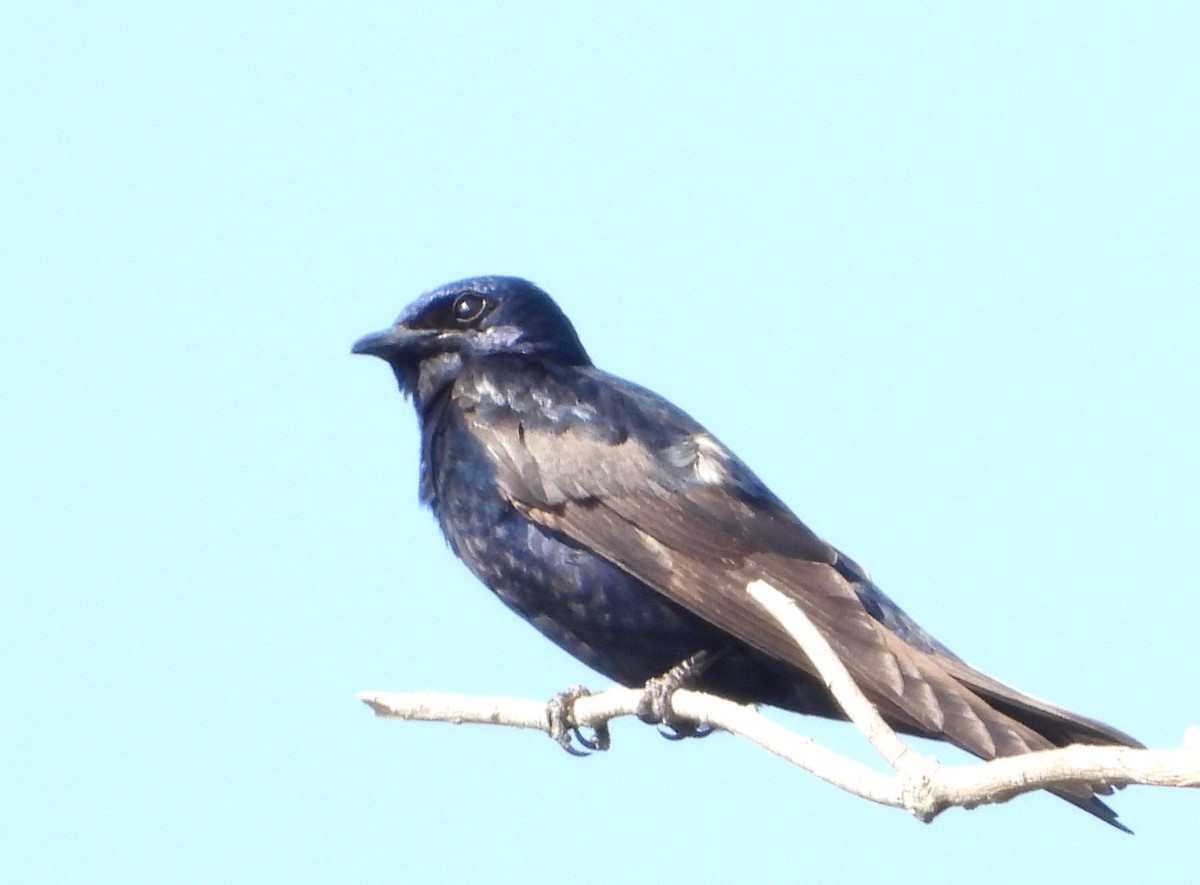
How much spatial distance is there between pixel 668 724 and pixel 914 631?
0.96 meters

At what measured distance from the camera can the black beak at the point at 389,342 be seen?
755 centimetres

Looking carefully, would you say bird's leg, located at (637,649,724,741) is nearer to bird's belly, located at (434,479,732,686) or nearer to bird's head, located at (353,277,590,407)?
bird's belly, located at (434,479,732,686)

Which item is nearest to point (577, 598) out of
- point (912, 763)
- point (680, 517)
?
point (680, 517)

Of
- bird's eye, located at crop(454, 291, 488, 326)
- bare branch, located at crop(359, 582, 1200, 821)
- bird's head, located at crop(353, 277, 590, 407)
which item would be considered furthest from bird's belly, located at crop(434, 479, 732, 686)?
bare branch, located at crop(359, 582, 1200, 821)

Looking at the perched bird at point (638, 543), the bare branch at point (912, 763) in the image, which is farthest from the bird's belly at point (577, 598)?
the bare branch at point (912, 763)

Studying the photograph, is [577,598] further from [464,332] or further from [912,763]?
[912,763]

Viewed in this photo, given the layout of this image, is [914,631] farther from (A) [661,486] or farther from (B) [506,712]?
(B) [506,712]

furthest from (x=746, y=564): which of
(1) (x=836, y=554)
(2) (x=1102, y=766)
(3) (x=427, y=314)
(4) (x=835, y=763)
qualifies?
(2) (x=1102, y=766)

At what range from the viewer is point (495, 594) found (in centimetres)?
683

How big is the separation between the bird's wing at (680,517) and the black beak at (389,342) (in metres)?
0.43

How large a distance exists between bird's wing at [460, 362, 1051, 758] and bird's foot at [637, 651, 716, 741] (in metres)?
0.21

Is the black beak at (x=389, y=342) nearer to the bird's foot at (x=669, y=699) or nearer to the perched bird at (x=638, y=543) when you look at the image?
the perched bird at (x=638, y=543)

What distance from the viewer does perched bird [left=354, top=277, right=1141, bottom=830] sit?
626cm

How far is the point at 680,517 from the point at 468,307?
1.47 m
